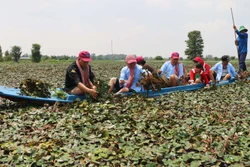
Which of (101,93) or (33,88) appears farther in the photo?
(101,93)

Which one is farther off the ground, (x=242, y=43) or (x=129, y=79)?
(x=242, y=43)

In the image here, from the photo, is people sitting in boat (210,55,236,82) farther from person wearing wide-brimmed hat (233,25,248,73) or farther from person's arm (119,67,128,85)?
person's arm (119,67,128,85)

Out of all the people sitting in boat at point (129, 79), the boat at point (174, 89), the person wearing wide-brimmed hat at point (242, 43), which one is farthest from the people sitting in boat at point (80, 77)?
the person wearing wide-brimmed hat at point (242, 43)

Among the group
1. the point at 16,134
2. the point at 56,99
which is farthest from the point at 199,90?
the point at 16,134

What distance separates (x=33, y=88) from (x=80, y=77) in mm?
963

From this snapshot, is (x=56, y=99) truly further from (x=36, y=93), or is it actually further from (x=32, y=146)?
(x=32, y=146)

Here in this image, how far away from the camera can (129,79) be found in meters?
7.31

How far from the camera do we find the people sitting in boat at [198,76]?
895 cm

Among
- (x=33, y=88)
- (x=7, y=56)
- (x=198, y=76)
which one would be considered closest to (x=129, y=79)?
(x=33, y=88)

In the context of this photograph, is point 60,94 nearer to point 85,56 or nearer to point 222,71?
point 85,56

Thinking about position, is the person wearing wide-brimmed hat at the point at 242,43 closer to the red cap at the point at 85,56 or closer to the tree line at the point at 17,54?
the red cap at the point at 85,56

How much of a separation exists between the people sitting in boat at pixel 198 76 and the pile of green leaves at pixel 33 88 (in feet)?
14.2

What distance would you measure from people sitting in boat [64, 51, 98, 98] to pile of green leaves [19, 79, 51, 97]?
549 millimetres

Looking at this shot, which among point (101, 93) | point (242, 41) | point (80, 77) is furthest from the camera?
point (242, 41)
